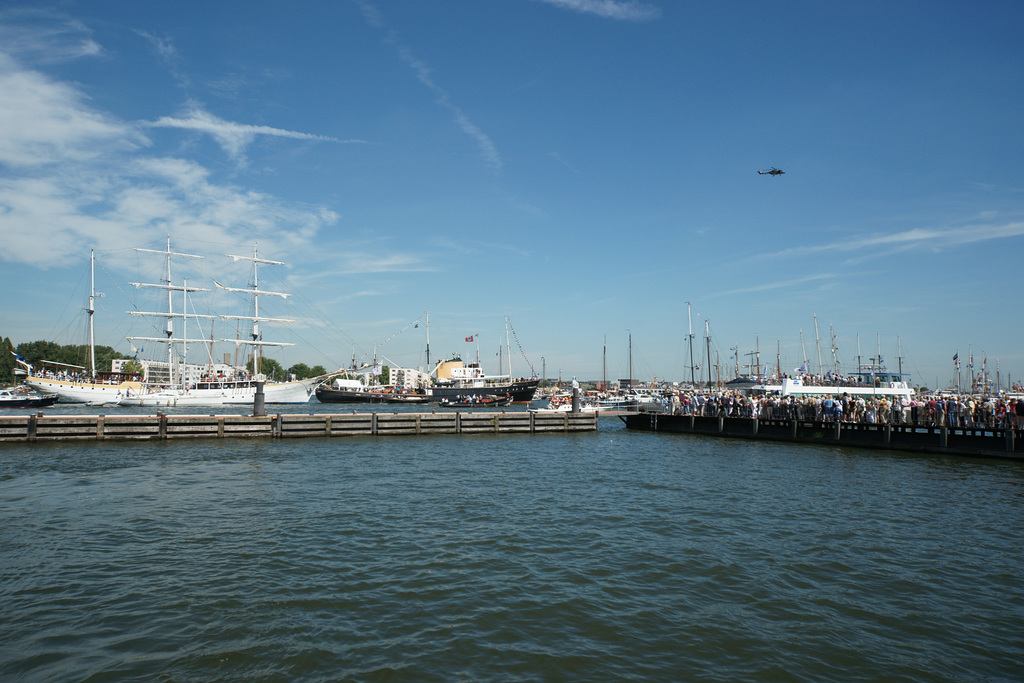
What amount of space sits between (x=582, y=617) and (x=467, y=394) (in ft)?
315

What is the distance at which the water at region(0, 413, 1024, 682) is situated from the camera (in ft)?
23.6

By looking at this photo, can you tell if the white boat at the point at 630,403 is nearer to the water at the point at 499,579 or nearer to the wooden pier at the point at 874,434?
the wooden pier at the point at 874,434

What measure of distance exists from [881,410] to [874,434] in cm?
152

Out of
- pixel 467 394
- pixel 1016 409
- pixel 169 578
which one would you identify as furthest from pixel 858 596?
pixel 467 394

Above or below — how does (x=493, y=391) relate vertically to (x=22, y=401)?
below

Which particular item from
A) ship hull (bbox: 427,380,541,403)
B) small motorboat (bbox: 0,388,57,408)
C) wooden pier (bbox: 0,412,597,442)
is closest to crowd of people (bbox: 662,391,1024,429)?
wooden pier (bbox: 0,412,597,442)

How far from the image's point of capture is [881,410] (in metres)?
31.4

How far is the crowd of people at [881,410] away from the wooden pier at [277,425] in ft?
32.7

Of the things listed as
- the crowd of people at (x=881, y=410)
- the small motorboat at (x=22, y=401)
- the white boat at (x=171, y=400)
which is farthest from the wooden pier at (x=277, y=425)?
the small motorboat at (x=22, y=401)

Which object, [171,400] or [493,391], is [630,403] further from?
[171,400]

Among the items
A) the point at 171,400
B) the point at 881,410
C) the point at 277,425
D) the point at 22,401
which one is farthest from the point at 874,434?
the point at 22,401

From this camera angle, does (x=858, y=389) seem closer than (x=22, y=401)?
Yes

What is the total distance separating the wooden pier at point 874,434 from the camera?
2670cm

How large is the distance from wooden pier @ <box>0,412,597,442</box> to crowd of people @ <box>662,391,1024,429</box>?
32.7 feet
